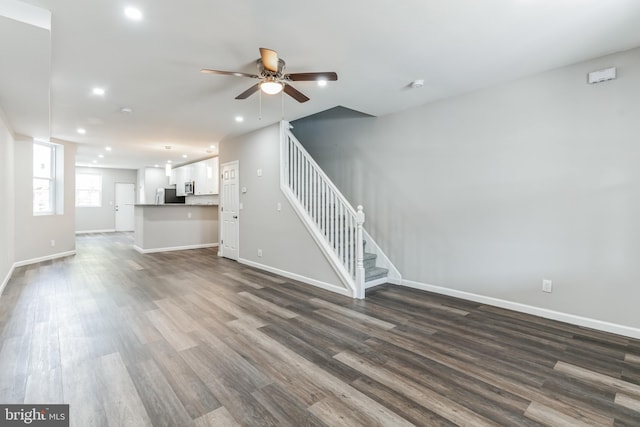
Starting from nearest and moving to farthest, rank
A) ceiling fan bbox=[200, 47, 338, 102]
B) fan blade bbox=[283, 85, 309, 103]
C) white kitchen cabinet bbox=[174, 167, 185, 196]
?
1. ceiling fan bbox=[200, 47, 338, 102]
2. fan blade bbox=[283, 85, 309, 103]
3. white kitchen cabinet bbox=[174, 167, 185, 196]

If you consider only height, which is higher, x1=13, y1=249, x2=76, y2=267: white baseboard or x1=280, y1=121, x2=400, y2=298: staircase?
x1=280, y1=121, x2=400, y2=298: staircase

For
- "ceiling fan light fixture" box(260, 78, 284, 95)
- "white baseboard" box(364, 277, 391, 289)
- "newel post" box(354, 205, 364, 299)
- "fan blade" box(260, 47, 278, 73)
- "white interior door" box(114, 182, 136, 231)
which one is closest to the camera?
"fan blade" box(260, 47, 278, 73)

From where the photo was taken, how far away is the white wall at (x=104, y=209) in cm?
1099

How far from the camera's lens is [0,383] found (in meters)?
1.96

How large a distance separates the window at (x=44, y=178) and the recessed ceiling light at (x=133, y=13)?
229 inches

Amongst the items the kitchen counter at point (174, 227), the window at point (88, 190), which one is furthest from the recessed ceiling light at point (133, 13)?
the window at point (88, 190)

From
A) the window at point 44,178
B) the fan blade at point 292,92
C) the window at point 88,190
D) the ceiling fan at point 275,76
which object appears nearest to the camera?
the ceiling fan at point 275,76

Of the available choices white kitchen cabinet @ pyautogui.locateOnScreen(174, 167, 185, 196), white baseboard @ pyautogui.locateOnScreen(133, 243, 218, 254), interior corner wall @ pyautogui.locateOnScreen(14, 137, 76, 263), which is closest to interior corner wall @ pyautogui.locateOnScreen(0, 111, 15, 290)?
interior corner wall @ pyautogui.locateOnScreen(14, 137, 76, 263)

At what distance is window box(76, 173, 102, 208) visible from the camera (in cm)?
1091

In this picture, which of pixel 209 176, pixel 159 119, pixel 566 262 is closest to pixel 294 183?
pixel 159 119

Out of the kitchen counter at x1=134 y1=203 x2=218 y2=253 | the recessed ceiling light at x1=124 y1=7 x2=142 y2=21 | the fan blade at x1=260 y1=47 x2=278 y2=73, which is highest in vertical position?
the recessed ceiling light at x1=124 y1=7 x2=142 y2=21

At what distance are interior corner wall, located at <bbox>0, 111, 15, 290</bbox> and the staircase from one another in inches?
149

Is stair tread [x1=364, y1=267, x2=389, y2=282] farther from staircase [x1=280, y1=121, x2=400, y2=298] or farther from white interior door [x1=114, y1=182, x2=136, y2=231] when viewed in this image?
white interior door [x1=114, y1=182, x2=136, y2=231]

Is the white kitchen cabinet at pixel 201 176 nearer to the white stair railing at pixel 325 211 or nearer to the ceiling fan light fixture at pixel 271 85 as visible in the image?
the white stair railing at pixel 325 211
